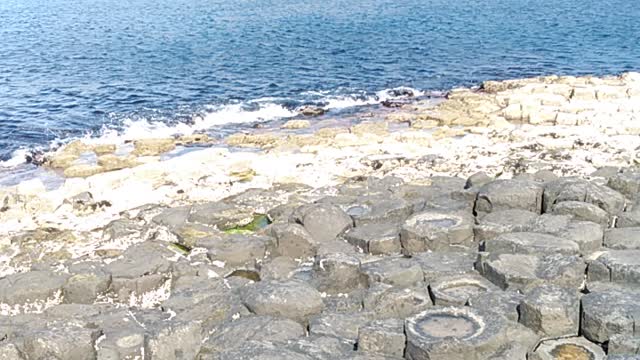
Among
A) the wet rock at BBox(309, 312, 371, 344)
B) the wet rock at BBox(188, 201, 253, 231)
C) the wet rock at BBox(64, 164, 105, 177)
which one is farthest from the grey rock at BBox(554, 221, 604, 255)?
the wet rock at BBox(64, 164, 105, 177)

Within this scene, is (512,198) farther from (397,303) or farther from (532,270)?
(397,303)

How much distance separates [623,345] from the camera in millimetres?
8008

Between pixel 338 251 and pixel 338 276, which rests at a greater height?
pixel 338 276

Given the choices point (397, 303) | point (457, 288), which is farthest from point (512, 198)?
point (397, 303)

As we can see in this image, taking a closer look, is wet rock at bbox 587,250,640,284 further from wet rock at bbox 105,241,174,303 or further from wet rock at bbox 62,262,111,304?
wet rock at bbox 62,262,111,304

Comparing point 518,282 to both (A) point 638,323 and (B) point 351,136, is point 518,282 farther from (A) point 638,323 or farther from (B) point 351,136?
(B) point 351,136

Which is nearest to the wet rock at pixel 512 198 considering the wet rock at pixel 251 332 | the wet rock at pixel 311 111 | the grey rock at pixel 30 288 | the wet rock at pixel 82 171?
the wet rock at pixel 251 332

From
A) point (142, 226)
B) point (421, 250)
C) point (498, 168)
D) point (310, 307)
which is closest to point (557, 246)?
point (421, 250)

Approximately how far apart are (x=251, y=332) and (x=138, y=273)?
3382 mm

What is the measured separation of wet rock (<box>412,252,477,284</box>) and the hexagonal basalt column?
1721mm

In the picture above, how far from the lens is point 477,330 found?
8375 mm

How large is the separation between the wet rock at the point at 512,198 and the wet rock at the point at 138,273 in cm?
609

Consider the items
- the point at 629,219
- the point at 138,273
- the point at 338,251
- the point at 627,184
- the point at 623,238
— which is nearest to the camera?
the point at 623,238

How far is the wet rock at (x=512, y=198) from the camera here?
42.1ft
